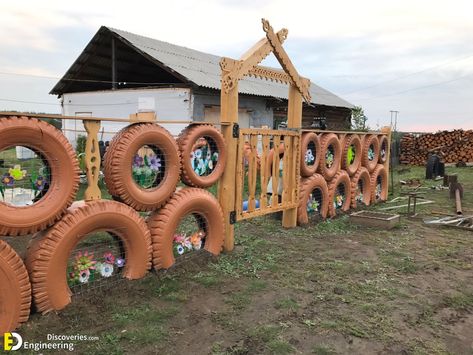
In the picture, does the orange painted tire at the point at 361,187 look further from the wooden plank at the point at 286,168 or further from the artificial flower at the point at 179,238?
the artificial flower at the point at 179,238

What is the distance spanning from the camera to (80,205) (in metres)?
3.43

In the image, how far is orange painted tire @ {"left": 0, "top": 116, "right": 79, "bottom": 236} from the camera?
2.89 metres

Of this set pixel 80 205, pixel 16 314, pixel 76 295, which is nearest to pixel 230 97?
pixel 80 205

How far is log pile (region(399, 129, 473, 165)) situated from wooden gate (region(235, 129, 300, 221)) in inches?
576

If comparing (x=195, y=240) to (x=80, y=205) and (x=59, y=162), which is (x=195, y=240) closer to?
(x=80, y=205)

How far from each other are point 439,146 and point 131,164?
19.3 m

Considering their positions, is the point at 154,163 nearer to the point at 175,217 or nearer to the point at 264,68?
the point at 175,217

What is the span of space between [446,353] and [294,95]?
4.46 m

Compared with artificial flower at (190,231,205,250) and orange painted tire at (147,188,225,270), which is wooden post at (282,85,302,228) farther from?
artificial flower at (190,231,205,250)

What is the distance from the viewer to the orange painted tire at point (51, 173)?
289cm

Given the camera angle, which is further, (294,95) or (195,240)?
(294,95)

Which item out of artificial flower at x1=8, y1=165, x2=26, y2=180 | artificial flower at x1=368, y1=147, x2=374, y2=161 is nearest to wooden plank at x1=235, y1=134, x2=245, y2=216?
artificial flower at x1=8, y1=165, x2=26, y2=180

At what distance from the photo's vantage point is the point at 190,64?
14.2m

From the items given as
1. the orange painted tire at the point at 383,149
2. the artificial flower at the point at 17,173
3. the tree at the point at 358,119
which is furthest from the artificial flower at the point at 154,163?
the tree at the point at 358,119
